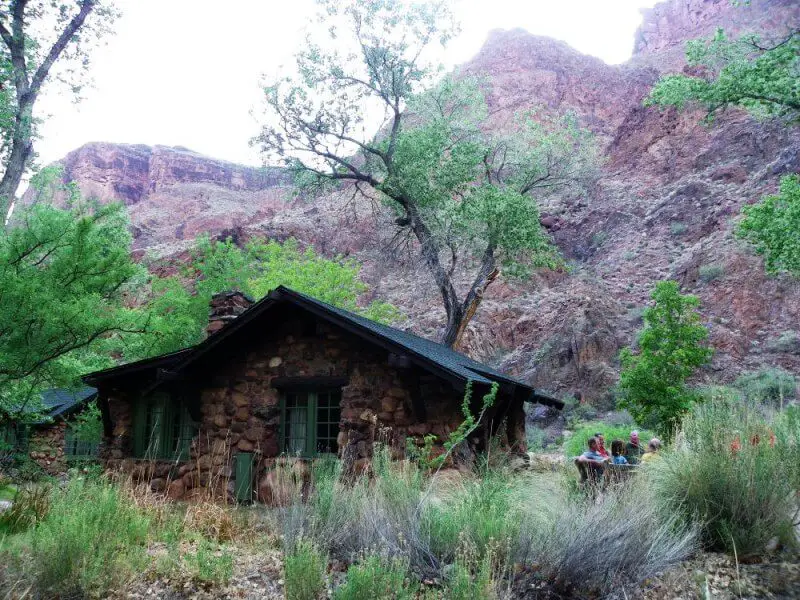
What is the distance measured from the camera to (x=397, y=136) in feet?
66.9

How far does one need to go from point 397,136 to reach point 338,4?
4295 millimetres

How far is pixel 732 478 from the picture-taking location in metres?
5.90

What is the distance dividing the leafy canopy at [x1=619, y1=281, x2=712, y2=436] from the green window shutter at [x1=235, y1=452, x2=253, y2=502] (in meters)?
11.4

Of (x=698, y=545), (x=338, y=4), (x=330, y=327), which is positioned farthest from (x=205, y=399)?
(x=338, y=4)

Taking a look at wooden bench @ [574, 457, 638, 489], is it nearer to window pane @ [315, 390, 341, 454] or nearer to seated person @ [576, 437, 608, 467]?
seated person @ [576, 437, 608, 467]

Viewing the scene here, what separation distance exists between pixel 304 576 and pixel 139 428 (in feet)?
27.2

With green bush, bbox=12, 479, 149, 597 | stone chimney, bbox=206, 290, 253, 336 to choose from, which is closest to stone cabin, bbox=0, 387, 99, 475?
stone chimney, bbox=206, 290, 253, 336

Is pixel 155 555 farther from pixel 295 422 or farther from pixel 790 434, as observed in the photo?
pixel 790 434

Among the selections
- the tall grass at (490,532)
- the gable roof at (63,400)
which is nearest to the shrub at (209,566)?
the tall grass at (490,532)

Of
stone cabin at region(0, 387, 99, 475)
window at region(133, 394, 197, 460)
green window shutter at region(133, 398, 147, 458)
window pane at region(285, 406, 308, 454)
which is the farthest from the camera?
stone cabin at region(0, 387, 99, 475)

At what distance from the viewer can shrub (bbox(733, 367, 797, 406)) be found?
933 inches

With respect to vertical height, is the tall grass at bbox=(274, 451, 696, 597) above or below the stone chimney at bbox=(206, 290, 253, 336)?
below

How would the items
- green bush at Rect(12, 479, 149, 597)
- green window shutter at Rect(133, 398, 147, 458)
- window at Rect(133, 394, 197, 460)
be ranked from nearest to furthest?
green bush at Rect(12, 479, 149, 597) < window at Rect(133, 394, 197, 460) < green window shutter at Rect(133, 398, 147, 458)

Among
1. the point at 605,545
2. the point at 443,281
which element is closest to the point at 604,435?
the point at 443,281
